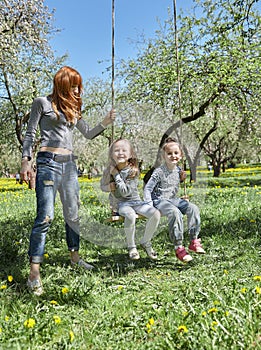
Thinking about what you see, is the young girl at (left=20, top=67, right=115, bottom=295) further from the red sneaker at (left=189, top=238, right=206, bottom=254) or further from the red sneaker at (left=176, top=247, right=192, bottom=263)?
the red sneaker at (left=189, top=238, right=206, bottom=254)

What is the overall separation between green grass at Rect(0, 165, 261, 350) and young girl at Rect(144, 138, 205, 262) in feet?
1.22

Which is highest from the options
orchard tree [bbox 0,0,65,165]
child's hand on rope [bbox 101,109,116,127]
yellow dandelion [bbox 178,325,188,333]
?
orchard tree [bbox 0,0,65,165]

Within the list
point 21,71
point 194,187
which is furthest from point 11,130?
point 194,187

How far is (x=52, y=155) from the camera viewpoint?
4.18m

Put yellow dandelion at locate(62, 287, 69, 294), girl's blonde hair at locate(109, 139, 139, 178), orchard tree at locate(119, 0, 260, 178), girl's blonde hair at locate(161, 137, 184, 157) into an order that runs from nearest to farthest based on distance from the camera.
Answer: yellow dandelion at locate(62, 287, 69, 294), girl's blonde hair at locate(109, 139, 139, 178), girl's blonde hair at locate(161, 137, 184, 157), orchard tree at locate(119, 0, 260, 178)

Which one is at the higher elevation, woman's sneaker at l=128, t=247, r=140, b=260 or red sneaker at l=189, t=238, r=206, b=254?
red sneaker at l=189, t=238, r=206, b=254

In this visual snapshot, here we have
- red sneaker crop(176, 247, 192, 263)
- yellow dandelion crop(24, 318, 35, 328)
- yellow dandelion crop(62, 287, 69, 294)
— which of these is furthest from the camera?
red sneaker crop(176, 247, 192, 263)

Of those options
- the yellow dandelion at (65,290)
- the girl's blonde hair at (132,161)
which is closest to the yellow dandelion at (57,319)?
the yellow dandelion at (65,290)

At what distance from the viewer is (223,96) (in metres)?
12.1

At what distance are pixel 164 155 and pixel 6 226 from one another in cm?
323

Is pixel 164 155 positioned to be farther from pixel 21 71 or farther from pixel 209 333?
pixel 21 71

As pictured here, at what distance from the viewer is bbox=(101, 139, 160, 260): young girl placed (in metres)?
4.70

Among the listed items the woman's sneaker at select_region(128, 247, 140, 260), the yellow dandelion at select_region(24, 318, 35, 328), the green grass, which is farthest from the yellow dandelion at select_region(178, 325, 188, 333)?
the woman's sneaker at select_region(128, 247, 140, 260)

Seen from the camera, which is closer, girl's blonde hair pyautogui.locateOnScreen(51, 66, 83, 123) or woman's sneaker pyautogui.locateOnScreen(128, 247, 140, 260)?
girl's blonde hair pyautogui.locateOnScreen(51, 66, 83, 123)
